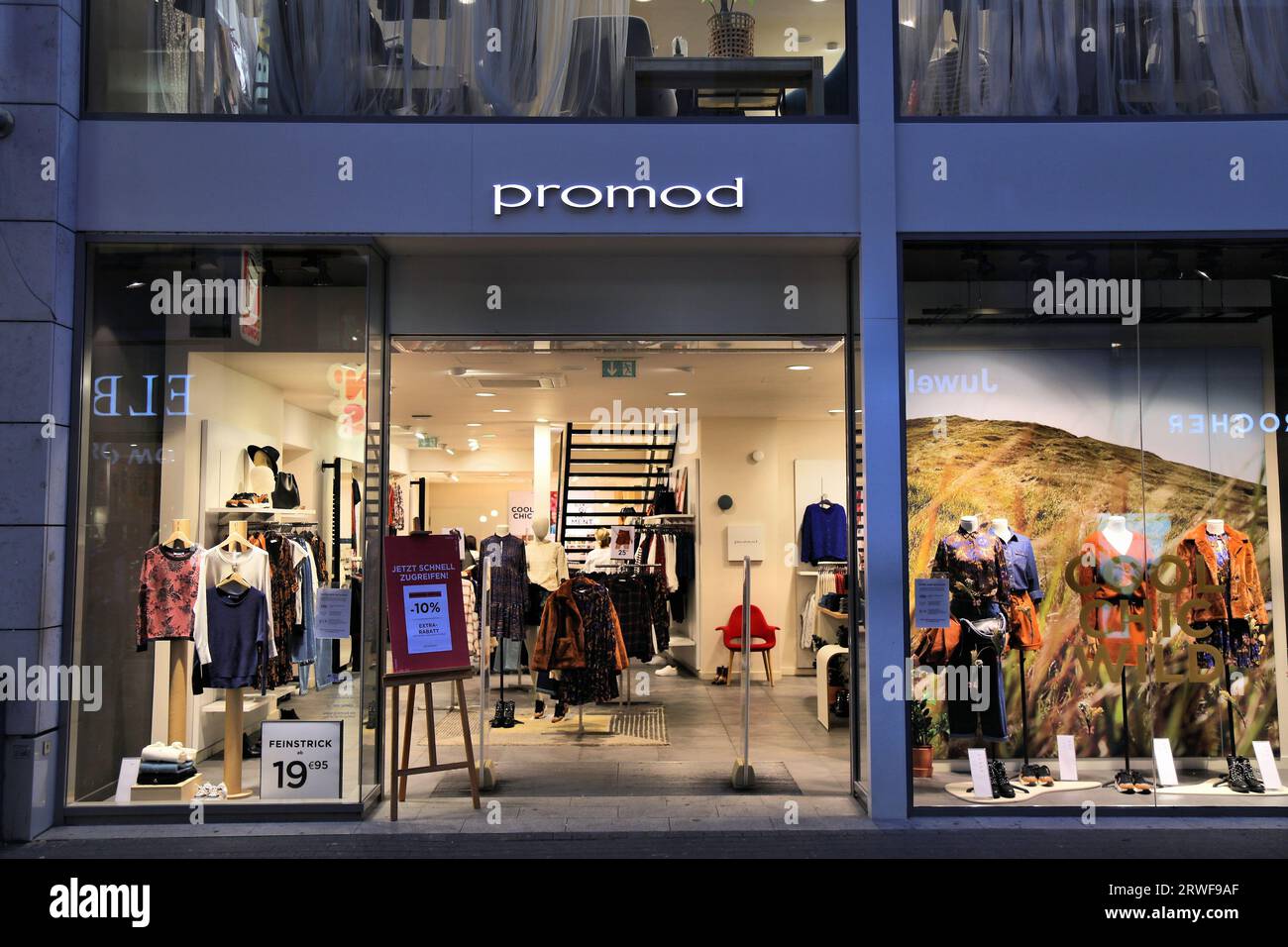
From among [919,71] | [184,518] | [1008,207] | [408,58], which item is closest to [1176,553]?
[1008,207]

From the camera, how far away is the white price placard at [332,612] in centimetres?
526

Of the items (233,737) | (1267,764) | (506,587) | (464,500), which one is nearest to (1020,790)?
(1267,764)

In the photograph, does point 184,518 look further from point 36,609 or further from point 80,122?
point 80,122

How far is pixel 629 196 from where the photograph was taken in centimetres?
518

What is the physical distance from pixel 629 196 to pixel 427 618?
94.9 inches

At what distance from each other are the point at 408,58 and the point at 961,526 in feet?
13.0

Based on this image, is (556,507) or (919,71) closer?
(919,71)

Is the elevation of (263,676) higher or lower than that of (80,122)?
lower

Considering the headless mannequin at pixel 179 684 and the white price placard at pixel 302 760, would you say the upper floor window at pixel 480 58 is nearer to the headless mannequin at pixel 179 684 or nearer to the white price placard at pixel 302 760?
the headless mannequin at pixel 179 684

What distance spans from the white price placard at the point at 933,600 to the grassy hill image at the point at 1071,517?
0.35m

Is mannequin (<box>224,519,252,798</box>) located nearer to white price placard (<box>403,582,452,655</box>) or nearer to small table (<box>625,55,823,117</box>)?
white price placard (<box>403,582,452,655</box>)

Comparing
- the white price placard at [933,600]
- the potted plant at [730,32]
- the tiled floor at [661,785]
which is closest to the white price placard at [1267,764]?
the white price placard at [933,600]
